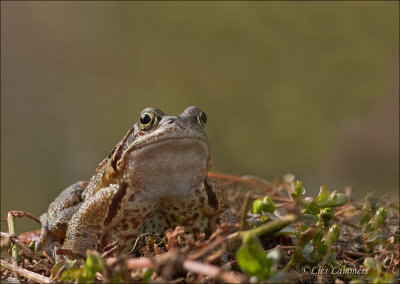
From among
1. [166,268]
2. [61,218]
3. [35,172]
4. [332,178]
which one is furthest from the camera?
[35,172]

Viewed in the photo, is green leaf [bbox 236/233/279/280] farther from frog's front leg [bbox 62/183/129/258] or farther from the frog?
frog's front leg [bbox 62/183/129/258]

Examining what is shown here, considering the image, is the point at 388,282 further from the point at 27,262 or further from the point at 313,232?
the point at 27,262

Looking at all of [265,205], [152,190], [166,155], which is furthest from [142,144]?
[265,205]

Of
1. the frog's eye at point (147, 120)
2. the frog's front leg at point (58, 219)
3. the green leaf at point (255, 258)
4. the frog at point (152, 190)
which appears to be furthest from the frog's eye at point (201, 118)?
the green leaf at point (255, 258)

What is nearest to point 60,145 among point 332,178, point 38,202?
point 38,202

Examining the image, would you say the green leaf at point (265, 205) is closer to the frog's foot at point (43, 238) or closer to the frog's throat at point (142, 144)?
the frog's throat at point (142, 144)

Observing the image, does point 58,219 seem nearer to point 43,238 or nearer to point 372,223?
point 43,238

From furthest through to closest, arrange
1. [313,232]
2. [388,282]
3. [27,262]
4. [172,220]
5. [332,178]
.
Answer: [332,178]
[172,220]
[27,262]
[313,232]
[388,282]
